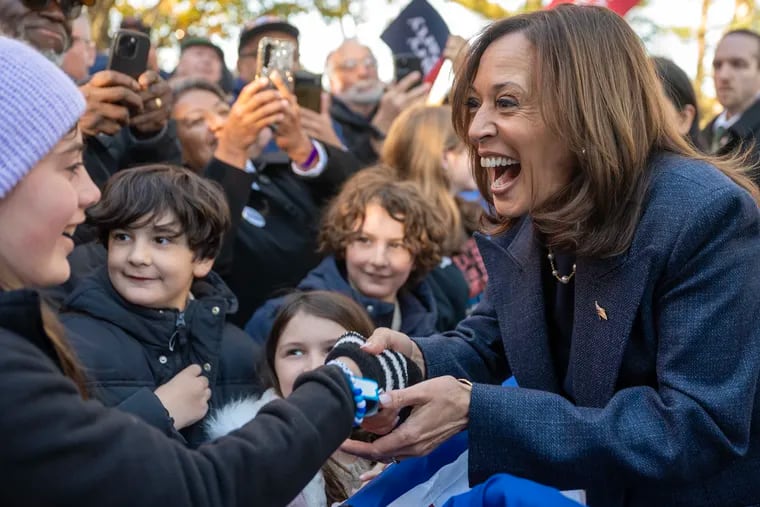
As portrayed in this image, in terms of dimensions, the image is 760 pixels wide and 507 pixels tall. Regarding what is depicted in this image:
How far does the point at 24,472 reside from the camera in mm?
1703

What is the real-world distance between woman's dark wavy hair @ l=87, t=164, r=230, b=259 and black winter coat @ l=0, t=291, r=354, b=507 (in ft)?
6.40

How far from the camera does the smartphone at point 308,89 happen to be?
5.62m

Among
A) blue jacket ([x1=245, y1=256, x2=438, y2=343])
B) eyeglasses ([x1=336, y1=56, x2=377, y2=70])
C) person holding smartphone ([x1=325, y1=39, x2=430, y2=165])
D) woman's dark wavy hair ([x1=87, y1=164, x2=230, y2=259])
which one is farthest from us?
eyeglasses ([x1=336, y1=56, x2=377, y2=70])

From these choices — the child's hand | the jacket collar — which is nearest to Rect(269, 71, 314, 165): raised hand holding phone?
the child's hand

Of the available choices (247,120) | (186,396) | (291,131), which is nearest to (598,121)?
(186,396)

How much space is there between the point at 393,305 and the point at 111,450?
3.10m

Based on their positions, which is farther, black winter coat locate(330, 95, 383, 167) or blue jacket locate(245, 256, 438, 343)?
black winter coat locate(330, 95, 383, 167)

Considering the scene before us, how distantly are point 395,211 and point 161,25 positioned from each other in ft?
45.4

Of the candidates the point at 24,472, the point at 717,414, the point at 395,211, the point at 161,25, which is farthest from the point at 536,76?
the point at 161,25

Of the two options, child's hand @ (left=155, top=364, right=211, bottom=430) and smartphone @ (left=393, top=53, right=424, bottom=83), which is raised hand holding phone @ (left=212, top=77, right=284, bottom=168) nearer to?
child's hand @ (left=155, top=364, right=211, bottom=430)

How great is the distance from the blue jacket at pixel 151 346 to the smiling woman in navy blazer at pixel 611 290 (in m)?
1.13

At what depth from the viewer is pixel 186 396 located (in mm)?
3516

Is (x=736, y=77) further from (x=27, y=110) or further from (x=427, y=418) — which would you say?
(x=27, y=110)

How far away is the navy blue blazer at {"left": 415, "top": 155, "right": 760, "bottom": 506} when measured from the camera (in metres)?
2.45
